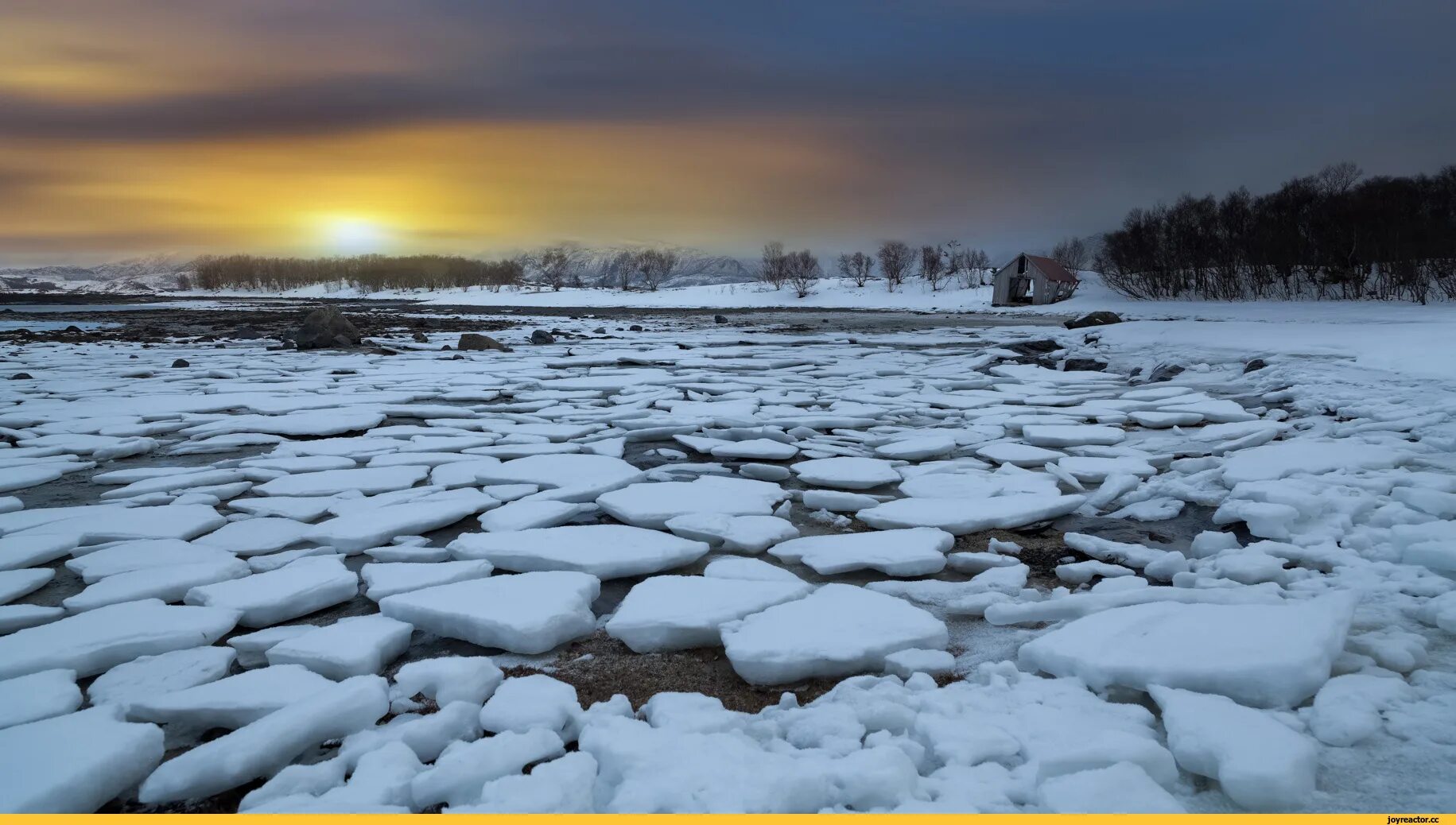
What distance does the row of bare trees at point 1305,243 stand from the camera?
→ 74.2 ft

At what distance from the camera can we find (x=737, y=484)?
10.7 feet

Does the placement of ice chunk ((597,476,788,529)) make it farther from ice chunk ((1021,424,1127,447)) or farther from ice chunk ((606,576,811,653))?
ice chunk ((1021,424,1127,447))

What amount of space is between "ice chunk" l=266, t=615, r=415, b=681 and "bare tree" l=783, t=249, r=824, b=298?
4457 centimetres

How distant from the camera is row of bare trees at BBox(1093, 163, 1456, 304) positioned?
22625 mm

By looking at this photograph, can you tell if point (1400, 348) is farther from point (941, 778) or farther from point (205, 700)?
point (205, 700)

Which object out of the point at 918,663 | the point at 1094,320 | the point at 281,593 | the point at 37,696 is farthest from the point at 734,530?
the point at 1094,320

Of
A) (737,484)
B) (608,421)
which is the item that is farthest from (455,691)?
(608,421)

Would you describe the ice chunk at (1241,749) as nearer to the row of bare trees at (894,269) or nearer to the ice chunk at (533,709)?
the ice chunk at (533,709)

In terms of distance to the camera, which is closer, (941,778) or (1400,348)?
(941,778)

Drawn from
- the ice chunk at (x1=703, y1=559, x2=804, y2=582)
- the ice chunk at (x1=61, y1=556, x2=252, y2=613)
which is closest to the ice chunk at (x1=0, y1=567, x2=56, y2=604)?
the ice chunk at (x1=61, y1=556, x2=252, y2=613)

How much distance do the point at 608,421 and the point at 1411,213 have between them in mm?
29969

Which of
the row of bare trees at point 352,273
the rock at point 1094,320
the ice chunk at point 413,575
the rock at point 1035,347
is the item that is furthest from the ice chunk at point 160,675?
the row of bare trees at point 352,273

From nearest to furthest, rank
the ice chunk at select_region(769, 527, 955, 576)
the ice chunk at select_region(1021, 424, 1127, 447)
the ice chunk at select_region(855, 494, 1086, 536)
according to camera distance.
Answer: the ice chunk at select_region(769, 527, 955, 576), the ice chunk at select_region(855, 494, 1086, 536), the ice chunk at select_region(1021, 424, 1127, 447)

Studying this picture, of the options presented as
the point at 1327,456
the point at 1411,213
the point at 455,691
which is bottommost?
the point at 455,691
